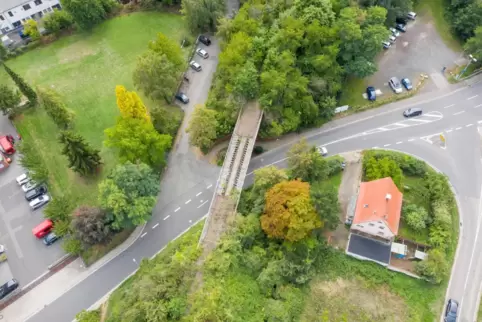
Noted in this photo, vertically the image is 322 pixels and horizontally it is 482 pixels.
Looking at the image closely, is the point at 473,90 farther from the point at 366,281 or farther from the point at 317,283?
the point at 317,283

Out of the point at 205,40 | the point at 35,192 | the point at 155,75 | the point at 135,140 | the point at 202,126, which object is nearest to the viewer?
the point at 135,140

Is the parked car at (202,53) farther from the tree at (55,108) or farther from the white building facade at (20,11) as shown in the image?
the white building facade at (20,11)

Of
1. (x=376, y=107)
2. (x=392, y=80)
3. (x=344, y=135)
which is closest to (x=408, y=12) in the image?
(x=392, y=80)

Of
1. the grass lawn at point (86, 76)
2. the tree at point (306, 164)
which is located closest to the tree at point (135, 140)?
the grass lawn at point (86, 76)

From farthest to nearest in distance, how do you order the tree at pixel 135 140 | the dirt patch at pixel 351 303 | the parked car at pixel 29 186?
the parked car at pixel 29 186 < the tree at pixel 135 140 < the dirt patch at pixel 351 303

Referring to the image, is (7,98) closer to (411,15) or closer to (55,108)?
(55,108)

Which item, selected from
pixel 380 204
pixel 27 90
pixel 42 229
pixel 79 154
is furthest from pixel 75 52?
pixel 380 204

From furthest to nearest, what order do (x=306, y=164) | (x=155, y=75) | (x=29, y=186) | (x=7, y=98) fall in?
(x=7, y=98), (x=155, y=75), (x=29, y=186), (x=306, y=164)
